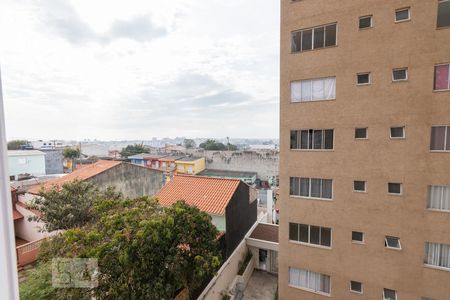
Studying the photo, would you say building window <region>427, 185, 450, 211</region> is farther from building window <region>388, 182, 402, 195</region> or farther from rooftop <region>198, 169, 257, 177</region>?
rooftop <region>198, 169, 257, 177</region>

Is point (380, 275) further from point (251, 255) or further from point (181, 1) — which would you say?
point (181, 1)

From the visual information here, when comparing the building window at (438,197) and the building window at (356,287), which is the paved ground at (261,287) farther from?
the building window at (438,197)

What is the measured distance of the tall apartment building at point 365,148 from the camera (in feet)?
21.1

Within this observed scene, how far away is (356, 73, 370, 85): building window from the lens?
7.00 m

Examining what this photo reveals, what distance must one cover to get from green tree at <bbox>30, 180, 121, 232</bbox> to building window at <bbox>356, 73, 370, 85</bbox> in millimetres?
10227

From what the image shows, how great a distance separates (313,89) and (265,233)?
8.72 m

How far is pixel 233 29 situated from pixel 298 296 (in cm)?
986

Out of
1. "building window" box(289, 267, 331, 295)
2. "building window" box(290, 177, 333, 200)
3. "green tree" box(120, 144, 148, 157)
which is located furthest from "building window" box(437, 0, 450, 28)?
"green tree" box(120, 144, 148, 157)

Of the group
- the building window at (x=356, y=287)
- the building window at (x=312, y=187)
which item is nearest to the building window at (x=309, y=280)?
the building window at (x=356, y=287)

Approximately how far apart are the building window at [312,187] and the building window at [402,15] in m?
5.20

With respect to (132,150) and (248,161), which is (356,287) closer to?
(248,161)

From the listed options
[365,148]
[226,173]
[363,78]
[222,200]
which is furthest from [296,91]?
[226,173]

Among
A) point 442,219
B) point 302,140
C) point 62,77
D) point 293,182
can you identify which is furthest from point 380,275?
point 62,77

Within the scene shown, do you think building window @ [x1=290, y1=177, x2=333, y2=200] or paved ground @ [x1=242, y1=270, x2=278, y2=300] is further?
paved ground @ [x1=242, y1=270, x2=278, y2=300]
